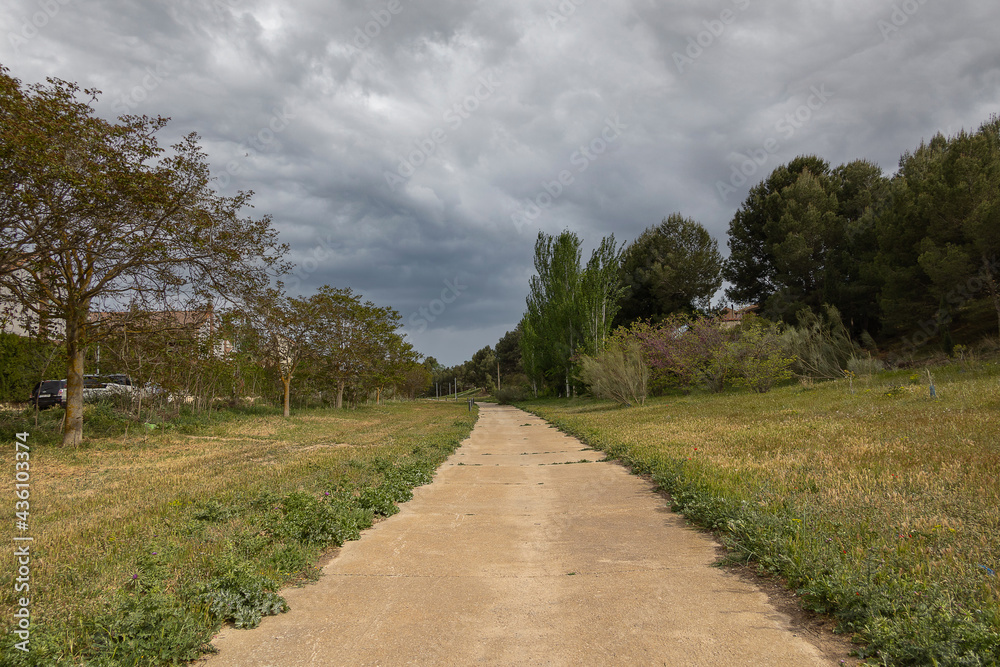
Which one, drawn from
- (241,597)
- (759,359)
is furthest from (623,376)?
(241,597)

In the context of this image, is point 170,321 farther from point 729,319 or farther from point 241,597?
point 729,319

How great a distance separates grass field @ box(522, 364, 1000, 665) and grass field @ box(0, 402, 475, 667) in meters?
3.28

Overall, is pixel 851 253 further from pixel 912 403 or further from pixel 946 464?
pixel 946 464

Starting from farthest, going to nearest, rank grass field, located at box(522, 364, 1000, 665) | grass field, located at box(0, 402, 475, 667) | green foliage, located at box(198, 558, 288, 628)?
green foliage, located at box(198, 558, 288, 628) → grass field, located at box(0, 402, 475, 667) → grass field, located at box(522, 364, 1000, 665)

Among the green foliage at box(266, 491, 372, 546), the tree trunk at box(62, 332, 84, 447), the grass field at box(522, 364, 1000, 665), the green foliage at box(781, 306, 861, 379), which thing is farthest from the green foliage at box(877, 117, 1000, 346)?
the tree trunk at box(62, 332, 84, 447)

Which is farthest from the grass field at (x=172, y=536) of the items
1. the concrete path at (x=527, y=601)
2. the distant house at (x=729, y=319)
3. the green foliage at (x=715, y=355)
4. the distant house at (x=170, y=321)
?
the distant house at (x=729, y=319)

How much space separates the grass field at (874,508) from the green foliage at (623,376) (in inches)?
424

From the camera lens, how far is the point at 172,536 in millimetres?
4504

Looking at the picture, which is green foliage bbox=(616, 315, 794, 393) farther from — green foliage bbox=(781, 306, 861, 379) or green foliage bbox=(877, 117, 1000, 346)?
green foliage bbox=(877, 117, 1000, 346)

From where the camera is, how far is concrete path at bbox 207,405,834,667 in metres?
2.67

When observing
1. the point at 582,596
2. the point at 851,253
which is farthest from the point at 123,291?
the point at 851,253

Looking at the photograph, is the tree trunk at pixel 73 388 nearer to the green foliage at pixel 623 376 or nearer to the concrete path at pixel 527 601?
the concrete path at pixel 527 601

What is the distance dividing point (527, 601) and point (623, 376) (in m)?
18.8

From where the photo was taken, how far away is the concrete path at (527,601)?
267cm
